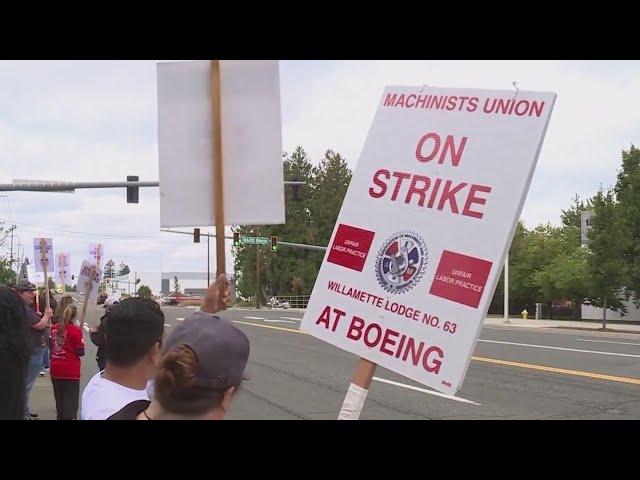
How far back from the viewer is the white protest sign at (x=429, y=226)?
8.02 feet

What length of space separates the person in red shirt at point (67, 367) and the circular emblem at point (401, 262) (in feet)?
18.0

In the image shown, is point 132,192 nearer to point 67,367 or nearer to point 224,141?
point 67,367

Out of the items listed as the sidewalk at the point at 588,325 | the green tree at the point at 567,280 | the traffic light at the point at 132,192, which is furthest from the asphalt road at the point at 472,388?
the green tree at the point at 567,280

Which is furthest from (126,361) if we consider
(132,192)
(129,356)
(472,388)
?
(132,192)

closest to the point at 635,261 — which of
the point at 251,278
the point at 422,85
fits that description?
the point at 422,85

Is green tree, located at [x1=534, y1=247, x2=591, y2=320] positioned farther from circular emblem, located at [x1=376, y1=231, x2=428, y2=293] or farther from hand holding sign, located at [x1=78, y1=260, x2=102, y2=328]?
circular emblem, located at [x1=376, y1=231, x2=428, y2=293]

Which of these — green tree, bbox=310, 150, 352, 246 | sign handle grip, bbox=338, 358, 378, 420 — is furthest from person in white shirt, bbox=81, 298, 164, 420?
green tree, bbox=310, 150, 352, 246

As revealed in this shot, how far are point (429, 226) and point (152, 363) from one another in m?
1.29

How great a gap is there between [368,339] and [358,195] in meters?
0.58

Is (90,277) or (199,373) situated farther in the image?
(90,277)

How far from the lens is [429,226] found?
8.39 ft

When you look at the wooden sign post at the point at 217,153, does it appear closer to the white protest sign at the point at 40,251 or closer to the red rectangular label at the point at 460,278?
the red rectangular label at the point at 460,278

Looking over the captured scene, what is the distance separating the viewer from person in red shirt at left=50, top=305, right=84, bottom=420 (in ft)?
23.5
